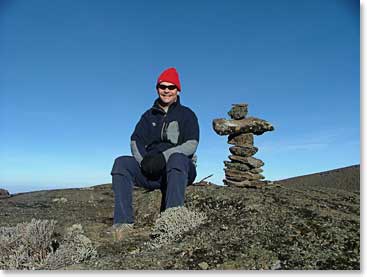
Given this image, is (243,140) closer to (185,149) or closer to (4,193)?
(185,149)

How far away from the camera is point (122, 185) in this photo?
6383 mm

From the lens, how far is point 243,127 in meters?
10.0

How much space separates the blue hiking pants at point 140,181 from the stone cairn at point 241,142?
298 cm

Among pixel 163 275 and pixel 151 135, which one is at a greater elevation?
pixel 151 135

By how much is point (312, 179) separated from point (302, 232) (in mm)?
11205

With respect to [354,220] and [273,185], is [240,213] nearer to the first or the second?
[354,220]

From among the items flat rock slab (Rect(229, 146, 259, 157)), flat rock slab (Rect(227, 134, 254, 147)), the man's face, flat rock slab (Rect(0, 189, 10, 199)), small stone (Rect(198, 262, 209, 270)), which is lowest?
small stone (Rect(198, 262, 209, 270))

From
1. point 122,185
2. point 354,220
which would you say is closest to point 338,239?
point 354,220

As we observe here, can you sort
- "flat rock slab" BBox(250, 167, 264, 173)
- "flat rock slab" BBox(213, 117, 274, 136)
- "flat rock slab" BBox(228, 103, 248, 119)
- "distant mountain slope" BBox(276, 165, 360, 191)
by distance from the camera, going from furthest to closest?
1. "distant mountain slope" BBox(276, 165, 360, 191)
2. "flat rock slab" BBox(228, 103, 248, 119)
3. "flat rock slab" BBox(213, 117, 274, 136)
4. "flat rock slab" BBox(250, 167, 264, 173)

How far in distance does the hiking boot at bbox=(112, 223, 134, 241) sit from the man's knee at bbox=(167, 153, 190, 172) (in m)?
1.07

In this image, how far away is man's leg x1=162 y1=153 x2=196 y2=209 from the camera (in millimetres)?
6016

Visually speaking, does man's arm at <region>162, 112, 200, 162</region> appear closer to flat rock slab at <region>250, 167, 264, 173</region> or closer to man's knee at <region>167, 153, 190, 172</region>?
man's knee at <region>167, 153, 190, 172</region>

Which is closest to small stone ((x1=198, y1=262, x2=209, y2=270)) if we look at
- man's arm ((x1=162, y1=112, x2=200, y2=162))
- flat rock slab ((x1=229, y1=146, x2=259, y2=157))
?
man's arm ((x1=162, y1=112, x2=200, y2=162))

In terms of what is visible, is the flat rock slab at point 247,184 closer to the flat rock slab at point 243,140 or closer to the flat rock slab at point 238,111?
the flat rock slab at point 243,140
